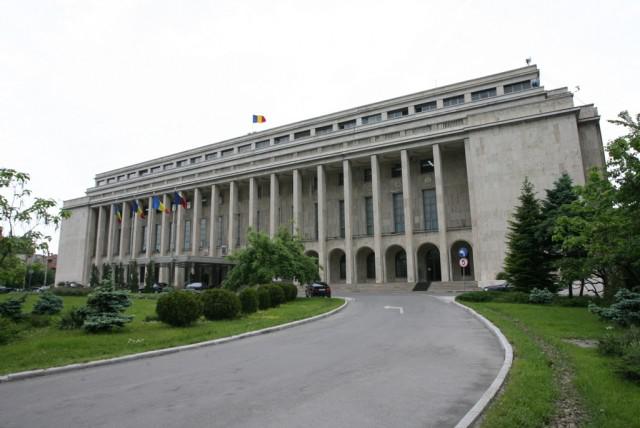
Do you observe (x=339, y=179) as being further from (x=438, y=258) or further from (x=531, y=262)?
(x=531, y=262)

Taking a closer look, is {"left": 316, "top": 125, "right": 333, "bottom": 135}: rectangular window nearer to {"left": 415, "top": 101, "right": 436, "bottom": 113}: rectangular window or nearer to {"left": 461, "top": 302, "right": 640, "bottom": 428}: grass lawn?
{"left": 415, "top": 101, "right": 436, "bottom": 113}: rectangular window

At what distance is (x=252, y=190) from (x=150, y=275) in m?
16.7

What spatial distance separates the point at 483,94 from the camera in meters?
50.8

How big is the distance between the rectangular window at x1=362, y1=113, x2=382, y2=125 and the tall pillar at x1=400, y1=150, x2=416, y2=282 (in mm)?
11945

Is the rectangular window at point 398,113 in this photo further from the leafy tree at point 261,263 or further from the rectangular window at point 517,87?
the leafy tree at point 261,263

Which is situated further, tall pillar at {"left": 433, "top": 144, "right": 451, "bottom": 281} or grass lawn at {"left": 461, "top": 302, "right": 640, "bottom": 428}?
tall pillar at {"left": 433, "top": 144, "right": 451, "bottom": 281}

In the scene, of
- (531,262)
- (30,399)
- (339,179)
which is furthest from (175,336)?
(339,179)

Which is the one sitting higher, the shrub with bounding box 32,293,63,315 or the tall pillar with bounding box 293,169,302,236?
the tall pillar with bounding box 293,169,302,236

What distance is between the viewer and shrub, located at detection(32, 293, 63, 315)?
1725 centimetres

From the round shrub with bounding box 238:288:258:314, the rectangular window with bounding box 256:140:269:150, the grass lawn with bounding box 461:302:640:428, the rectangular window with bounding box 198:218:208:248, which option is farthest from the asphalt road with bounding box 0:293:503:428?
the rectangular window with bounding box 256:140:269:150

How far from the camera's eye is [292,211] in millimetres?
55406

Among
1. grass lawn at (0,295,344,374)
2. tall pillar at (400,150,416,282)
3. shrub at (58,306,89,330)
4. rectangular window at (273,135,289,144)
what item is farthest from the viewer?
rectangular window at (273,135,289,144)

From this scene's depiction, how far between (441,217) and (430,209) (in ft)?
14.4

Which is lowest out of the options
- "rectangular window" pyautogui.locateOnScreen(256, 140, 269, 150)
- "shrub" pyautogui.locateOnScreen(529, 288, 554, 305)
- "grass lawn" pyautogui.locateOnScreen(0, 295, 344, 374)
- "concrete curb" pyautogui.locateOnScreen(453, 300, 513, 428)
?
"concrete curb" pyautogui.locateOnScreen(453, 300, 513, 428)
